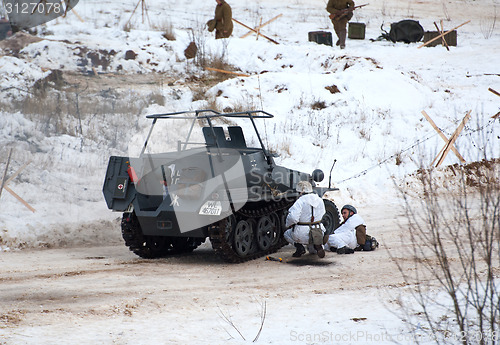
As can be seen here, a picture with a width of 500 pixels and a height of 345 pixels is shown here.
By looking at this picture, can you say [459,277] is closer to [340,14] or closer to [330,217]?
[330,217]

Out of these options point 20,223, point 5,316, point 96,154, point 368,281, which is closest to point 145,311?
point 5,316

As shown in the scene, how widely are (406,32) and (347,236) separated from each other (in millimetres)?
17527

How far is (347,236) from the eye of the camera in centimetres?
1096

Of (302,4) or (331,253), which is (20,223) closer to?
(331,253)

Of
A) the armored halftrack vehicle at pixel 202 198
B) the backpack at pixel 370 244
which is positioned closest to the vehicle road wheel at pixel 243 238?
the armored halftrack vehicle at pixel 202 198

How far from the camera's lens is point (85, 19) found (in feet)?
84.6

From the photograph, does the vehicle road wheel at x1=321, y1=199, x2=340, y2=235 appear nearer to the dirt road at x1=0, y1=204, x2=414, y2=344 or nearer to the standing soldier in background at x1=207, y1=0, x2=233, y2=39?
the dirt road at x1=0, y1=204, x2=414, y2=344

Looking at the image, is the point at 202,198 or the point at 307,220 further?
the point at 307,220

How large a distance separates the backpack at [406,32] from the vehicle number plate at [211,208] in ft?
61.9

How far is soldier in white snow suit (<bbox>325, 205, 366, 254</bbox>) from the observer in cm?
1089

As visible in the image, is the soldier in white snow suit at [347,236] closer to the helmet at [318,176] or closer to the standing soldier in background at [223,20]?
the helmet at [318,176]

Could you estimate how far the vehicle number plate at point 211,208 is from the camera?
379 inches

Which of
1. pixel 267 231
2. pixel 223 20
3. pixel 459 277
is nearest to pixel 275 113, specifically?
pixel 223 20

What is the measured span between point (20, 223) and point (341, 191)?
287 inches
